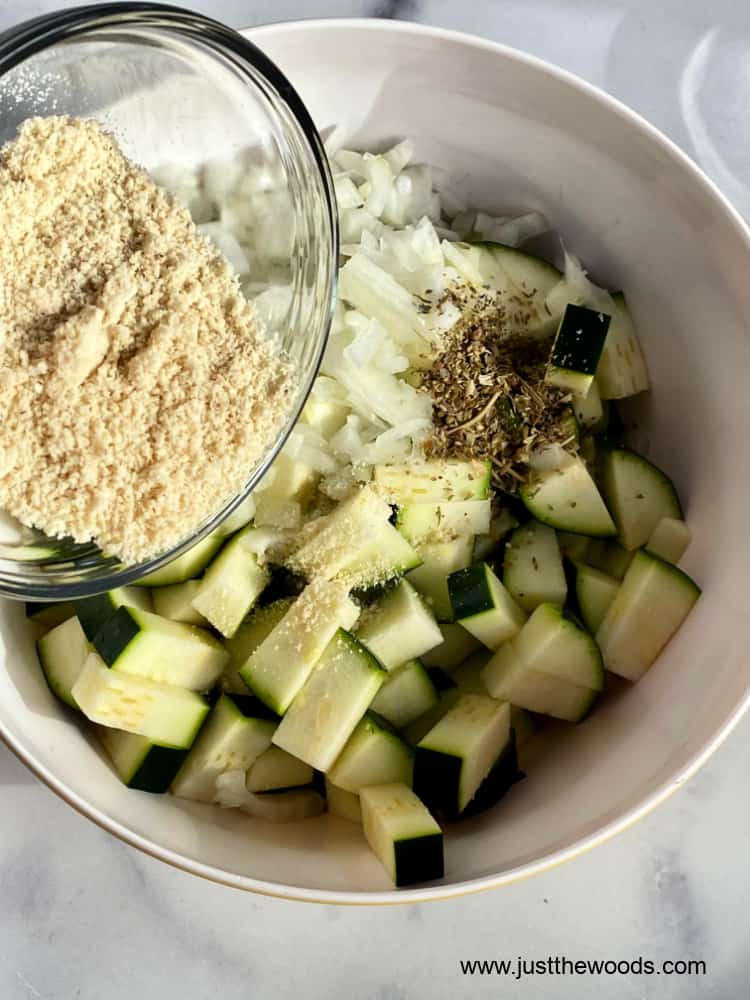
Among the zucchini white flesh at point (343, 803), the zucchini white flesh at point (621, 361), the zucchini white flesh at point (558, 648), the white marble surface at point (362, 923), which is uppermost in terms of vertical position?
the zucchini white flesh at point (621, 361)

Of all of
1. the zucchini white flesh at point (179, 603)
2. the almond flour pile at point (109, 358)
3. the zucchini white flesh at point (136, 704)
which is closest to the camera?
the almond flour pile at point (109, 358)

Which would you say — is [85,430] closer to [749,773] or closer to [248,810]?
[248,810]

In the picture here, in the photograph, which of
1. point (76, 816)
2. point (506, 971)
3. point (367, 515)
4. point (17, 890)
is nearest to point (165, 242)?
point (367, 515)

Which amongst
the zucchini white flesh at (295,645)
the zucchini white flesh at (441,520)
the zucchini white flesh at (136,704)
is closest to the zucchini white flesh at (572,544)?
the zucchini white flesh at (441,520)

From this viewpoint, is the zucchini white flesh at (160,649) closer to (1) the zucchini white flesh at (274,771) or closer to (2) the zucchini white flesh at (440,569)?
(1) the zucchini white flesh at (274,771)

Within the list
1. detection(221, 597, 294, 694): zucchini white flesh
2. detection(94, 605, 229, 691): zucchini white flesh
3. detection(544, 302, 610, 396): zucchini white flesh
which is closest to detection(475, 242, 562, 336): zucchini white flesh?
detection(544, 302, 610, 396): zucchini white flesh

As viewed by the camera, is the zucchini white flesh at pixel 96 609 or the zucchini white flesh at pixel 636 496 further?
the zucchini white flesh at pixel 636 496

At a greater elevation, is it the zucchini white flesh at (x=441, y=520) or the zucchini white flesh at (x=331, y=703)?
the zucchini white flesh at (x=441, y=520)
